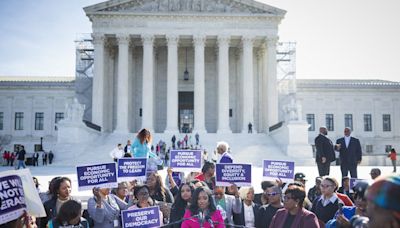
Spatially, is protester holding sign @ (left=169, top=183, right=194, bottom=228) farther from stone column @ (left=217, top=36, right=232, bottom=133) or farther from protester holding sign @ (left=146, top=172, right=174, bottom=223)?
stone column @ (left=217, top=36, right=232, bottom=133)

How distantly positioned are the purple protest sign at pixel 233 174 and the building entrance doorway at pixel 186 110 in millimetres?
41789

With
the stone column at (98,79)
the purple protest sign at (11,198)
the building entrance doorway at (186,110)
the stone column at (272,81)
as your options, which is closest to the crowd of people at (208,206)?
the purple protest sign at (11,198)

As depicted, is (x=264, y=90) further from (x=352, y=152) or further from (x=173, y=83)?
(x=352, y=152)

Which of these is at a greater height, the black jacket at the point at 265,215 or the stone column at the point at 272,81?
the stone column at the point at 272,81

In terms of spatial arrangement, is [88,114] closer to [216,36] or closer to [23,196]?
[216,36]

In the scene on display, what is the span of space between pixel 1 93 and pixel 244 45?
113 ft

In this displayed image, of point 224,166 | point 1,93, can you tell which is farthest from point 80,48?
point 224,166

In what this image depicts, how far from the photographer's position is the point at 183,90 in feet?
165

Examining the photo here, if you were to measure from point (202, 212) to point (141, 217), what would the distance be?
1.00 metres

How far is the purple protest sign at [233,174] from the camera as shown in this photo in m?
8.31

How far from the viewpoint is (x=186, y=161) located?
1039 centimetres

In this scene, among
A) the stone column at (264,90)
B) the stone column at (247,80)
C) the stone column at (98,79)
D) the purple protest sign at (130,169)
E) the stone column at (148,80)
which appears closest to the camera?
the purple protest sign at (130,169)

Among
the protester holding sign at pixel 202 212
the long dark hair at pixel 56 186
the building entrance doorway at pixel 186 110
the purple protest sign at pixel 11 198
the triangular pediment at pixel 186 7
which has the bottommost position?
the protester holding sign at pixel 202 212

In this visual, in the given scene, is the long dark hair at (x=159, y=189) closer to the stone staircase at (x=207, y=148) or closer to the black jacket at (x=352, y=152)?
the black jacket at (x=352, y=152)
